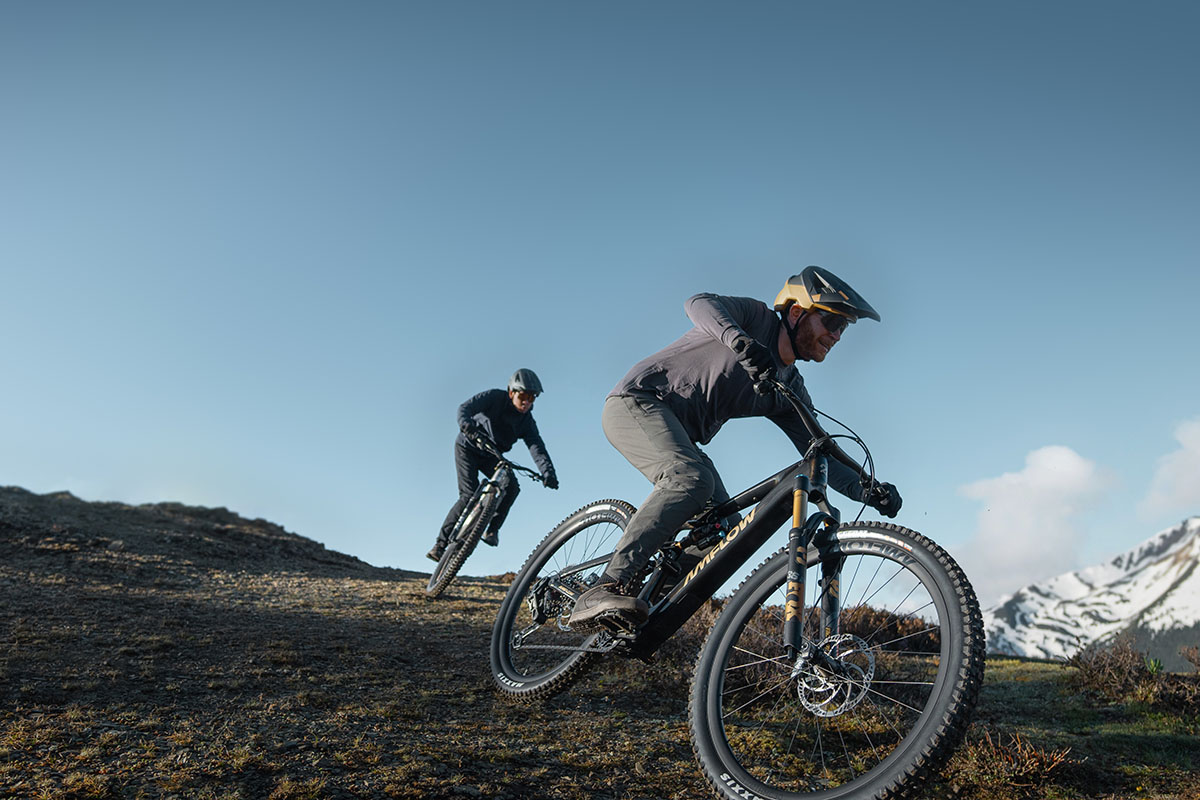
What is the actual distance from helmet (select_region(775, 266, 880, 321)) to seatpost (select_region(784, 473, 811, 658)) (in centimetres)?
102

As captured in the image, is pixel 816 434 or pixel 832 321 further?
pixel 832 321

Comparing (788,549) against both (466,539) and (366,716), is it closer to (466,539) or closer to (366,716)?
(366,716)

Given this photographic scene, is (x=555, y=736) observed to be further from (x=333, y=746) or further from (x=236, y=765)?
(x=236, y=765)

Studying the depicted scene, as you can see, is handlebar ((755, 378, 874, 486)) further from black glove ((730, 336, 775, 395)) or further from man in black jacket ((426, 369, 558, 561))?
man in black jacket ((426, 369, 558, 561))

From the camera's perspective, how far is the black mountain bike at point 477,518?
10.7 meters

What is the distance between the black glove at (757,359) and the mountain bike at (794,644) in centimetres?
7

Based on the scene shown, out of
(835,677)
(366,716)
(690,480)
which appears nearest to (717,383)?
(690,480)

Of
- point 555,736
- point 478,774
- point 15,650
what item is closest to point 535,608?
point 555,736

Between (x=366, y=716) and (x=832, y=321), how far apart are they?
143 inches

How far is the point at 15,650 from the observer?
221 inches

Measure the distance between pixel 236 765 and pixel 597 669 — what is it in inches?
128

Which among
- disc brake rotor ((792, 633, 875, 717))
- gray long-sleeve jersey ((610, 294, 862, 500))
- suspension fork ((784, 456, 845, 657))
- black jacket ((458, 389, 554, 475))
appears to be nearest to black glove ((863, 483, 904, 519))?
gray long-sleeve jersey ((610, 294, 862, 500))

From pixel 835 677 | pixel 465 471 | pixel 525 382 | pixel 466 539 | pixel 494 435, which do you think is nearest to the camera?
pixel 835 677

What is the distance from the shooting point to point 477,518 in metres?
10.9
